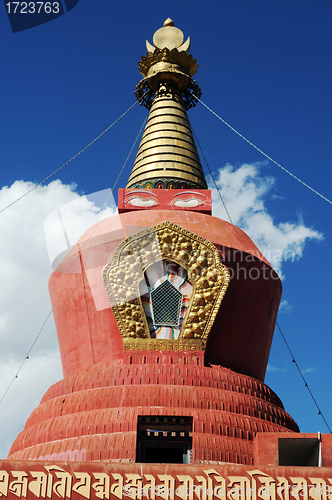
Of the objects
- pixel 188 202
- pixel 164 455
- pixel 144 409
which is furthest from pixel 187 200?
pixel 164 455

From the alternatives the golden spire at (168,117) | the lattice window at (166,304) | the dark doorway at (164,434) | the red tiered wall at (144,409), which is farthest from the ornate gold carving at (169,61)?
the dark doorway at (164,434)

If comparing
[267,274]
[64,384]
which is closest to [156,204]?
[267,274]

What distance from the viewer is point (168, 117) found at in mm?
17641

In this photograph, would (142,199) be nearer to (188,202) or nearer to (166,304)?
(188,202)

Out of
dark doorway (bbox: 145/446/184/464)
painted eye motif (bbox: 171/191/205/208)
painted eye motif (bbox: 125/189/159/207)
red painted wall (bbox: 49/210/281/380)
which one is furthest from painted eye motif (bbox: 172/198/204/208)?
dark doorway (bbox: 145/446/184/464)

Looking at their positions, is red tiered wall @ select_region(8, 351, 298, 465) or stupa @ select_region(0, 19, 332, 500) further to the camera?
red tiered wall @ select_region(8, 351, 298, 465)

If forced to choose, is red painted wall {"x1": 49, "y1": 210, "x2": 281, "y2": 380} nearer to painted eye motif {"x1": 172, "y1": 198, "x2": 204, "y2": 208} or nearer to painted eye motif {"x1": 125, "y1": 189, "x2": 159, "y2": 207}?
painted eye motif {"x1": 172, "y1": 198, "x2": 204, "y2": 208}

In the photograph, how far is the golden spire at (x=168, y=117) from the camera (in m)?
16.2

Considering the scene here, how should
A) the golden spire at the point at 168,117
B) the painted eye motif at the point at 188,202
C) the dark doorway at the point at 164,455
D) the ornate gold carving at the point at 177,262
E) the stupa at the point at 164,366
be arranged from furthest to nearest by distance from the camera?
1. the golden spire at the point at 168,117
2. the painted eye motif at the point at 188,202
3. the ornate gold carving at the point at 177,262
4. the dark doorway at the point at 164,455
5. the stupa at the point at 164,366

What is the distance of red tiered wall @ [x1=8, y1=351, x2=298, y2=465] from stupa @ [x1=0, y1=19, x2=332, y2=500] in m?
0.03

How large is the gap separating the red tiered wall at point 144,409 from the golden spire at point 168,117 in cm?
622

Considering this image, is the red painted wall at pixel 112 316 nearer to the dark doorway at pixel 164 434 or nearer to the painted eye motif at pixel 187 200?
the painted eye motif at pixel 187 200

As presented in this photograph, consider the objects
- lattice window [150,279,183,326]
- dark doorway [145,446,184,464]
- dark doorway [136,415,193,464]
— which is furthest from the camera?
lattice window [150,279,183,326]

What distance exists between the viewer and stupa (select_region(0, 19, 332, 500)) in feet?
28.8
